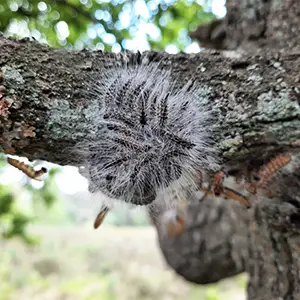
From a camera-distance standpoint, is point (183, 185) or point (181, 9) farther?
point (181, 9)

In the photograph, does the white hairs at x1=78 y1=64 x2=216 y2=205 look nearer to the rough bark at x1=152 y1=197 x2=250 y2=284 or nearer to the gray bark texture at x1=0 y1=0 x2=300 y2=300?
the gray bark texture at x1=0 y1=0 x2=300 y2=300

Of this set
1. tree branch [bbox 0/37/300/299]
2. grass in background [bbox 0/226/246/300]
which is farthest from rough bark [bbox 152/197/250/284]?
grass in background [bbox 0/226/246/300]

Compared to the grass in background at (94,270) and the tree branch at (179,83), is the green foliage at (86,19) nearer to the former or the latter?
the tree branch at (179,83)

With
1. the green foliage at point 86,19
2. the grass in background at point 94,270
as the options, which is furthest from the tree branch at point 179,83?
the grass in background at point 94,270

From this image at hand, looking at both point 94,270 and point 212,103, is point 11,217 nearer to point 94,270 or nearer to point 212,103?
point 212,103

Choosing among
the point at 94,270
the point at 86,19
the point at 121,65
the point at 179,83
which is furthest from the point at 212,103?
the point at 94,270

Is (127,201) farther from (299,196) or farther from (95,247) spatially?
(95,247)

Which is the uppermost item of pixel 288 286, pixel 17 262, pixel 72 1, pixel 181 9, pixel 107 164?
pixel 181 9

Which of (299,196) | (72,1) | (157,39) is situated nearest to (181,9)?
(157,39)
